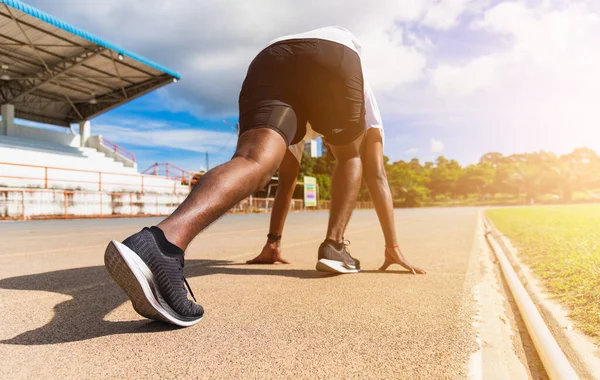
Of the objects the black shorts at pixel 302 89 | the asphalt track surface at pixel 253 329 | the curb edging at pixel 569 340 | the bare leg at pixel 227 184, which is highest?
the black shorts at pixel 302 89

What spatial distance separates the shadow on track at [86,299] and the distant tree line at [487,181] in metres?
47.2

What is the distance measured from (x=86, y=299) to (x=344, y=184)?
1.48 meters

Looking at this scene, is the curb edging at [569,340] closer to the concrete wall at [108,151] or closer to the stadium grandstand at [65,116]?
the stadium grandstand at [65,116]

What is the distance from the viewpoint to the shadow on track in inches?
51.1

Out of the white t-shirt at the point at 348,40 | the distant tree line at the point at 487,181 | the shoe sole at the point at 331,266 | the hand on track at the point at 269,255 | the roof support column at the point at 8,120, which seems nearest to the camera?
the white t-shirt at the point at 348,40

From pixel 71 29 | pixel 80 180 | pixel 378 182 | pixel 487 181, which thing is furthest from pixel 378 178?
pixel 487 181

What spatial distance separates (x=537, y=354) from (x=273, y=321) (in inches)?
33.3

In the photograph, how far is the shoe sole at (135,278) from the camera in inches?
46.9

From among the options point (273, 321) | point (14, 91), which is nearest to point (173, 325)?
point (273, 321)

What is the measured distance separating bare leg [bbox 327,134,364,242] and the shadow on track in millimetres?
344

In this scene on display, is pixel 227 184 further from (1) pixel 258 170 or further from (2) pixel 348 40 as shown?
(2) pixel 348 40

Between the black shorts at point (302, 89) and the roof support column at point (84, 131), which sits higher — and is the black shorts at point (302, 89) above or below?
below

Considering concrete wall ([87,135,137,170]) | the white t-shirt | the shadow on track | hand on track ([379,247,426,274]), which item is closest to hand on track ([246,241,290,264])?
the shadow on track

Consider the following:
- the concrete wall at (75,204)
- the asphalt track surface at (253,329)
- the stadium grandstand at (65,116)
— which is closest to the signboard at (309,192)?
the stadium grandstand at (65,116)
